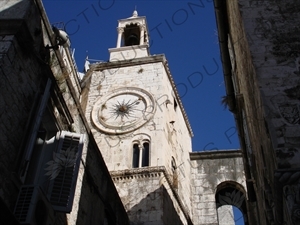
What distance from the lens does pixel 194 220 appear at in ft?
59.7

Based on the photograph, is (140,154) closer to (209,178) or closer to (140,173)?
(140,173)

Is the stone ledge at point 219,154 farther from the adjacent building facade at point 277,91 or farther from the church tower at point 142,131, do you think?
the adjacent building facade at point 277,91

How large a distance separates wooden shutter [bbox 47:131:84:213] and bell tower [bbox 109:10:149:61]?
540 inches

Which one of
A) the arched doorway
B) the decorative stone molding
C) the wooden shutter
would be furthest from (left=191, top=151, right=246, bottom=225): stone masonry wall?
the wooden shutter

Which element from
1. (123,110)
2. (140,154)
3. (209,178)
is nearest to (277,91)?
(140,154)

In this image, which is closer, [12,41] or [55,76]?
[12,41]

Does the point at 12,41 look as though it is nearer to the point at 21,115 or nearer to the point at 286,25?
the point at 21,115

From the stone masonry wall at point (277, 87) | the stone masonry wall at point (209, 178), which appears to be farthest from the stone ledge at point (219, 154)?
the stone masonry wall at point (277, 87)

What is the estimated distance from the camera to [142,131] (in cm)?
1662

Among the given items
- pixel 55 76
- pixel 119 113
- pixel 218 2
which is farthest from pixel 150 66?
pixel 55 76

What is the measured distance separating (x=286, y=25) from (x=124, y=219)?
6659 mm

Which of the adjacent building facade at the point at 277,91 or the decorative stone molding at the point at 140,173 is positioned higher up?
the decorative stone molding at the point at 140,173

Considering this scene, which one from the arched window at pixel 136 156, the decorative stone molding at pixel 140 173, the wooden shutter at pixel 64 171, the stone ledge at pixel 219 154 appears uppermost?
the stone ledge at pixel 219 154

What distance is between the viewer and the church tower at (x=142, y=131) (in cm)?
1467
